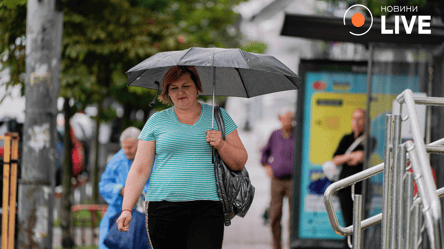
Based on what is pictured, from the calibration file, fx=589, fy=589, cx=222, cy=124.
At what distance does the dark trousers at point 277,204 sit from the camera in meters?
7.73

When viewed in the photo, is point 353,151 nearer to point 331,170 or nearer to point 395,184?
point 331,170

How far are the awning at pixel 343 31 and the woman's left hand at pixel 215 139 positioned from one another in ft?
11.3

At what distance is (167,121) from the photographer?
3602 millimetres

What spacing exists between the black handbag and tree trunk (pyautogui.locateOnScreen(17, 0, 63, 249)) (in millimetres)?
2222

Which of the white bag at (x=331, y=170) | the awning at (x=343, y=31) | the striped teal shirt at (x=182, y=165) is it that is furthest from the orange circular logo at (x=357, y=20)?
the striped teal shirt at (x=182, y=165)

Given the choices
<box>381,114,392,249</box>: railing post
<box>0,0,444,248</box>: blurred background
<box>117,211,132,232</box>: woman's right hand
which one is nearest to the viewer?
<box>381,114,392,249</box>: railing post

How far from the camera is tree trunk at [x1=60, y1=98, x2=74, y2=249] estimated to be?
8.37 m

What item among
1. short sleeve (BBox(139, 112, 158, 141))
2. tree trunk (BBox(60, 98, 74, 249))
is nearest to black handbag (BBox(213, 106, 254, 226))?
short sleeve (BBox(139, 112, 158, 141))

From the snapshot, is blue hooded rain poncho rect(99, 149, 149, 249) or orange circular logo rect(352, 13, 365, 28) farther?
orange circular logo rect(352, 13, 365, 28)

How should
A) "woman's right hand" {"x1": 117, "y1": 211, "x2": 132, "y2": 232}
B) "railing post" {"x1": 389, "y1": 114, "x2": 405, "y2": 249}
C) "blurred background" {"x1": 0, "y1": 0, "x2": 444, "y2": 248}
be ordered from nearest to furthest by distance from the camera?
1. "railing post" {"x1": 389, "y1": 114, "x2": 405, "y2": 249}
2. "woman's right hand" {"x1": 117, "y1": 211, "x2": 132, "y2": 232}
3. "blurred background" {"x1": 0, "y1": 0, "x2": 444, "y2": 248}

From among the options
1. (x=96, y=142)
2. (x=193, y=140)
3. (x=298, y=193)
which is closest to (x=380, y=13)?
(x=298, y=193)

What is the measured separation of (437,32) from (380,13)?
1.70m

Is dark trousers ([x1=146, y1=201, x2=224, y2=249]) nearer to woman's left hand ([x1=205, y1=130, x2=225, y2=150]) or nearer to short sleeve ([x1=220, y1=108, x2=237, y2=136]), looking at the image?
woman's left hand ([x1=205, y1=130, x2=225, y2=150])

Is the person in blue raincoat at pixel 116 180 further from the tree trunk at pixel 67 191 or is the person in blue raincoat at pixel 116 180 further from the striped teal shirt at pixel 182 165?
the tree trunk at pixel 67 191
